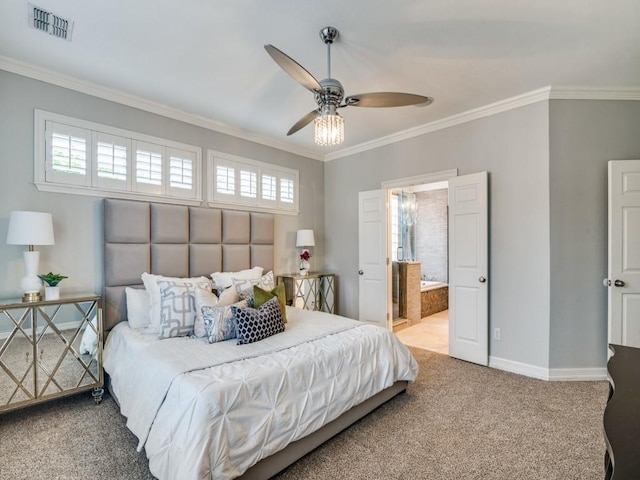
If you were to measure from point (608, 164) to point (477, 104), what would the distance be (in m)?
1.34

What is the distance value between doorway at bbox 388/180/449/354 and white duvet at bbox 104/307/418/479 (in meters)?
2.09

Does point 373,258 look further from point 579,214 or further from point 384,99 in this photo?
point 384,99

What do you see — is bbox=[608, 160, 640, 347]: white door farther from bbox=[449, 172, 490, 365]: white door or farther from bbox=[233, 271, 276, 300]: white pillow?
bbox=[233, 271, 276, 300]: white pillow

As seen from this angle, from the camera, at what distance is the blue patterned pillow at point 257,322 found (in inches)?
92.9

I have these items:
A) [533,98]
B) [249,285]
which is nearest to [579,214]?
[533,98]

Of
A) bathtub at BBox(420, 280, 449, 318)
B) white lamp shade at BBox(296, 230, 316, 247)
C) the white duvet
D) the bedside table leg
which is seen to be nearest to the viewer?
the white duvet

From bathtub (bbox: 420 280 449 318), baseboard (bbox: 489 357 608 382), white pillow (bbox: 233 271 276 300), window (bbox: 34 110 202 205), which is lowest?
baseboard (bbox: 489 357 608 382)

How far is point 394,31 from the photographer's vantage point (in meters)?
2.20

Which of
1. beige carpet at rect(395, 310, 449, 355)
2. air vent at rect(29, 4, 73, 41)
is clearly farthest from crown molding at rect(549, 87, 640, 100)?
air vent at rect(29, 4, 73, 41)

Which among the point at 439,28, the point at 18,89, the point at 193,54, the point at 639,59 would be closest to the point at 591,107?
the point at 639,59

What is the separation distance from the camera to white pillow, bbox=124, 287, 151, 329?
2.76m

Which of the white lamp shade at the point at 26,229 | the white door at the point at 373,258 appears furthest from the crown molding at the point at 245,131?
the white lamp shade at the point at 26,229

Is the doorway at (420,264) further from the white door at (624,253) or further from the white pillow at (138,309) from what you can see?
the white pillow at (138,309)

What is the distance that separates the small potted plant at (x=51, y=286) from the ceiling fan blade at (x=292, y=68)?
2.41 meters
